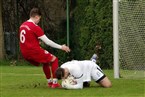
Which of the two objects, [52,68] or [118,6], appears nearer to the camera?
[52,68]

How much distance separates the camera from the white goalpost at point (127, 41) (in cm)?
1566

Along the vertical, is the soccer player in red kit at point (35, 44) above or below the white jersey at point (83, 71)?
above

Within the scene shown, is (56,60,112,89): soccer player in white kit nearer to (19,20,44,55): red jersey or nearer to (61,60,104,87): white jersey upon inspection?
(61,60,104,87): white jersey

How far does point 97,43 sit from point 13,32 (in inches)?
346

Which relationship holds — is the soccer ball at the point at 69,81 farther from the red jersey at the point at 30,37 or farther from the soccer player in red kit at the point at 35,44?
A: the red jersey at the point at 30,37

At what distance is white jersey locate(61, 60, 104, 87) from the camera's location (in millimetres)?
11820

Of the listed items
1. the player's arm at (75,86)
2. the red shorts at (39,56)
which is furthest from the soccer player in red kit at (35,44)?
the player's arm at (75,86)

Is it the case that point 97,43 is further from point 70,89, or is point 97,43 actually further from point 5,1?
point 70,89

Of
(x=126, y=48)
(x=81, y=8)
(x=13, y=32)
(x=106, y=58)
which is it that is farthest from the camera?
(x=13, y=32)

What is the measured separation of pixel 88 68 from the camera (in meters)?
12.1

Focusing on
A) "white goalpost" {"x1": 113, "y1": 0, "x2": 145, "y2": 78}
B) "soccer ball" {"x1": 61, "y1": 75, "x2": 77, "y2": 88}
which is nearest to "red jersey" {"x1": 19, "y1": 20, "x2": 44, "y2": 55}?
"soccer ball" {"x1": 61, "y1": 75, "x2": 77, "y2": 88}

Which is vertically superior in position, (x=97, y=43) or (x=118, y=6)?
(x=118, y=6)

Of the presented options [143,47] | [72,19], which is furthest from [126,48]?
[72,19]

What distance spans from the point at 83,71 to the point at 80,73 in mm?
153
